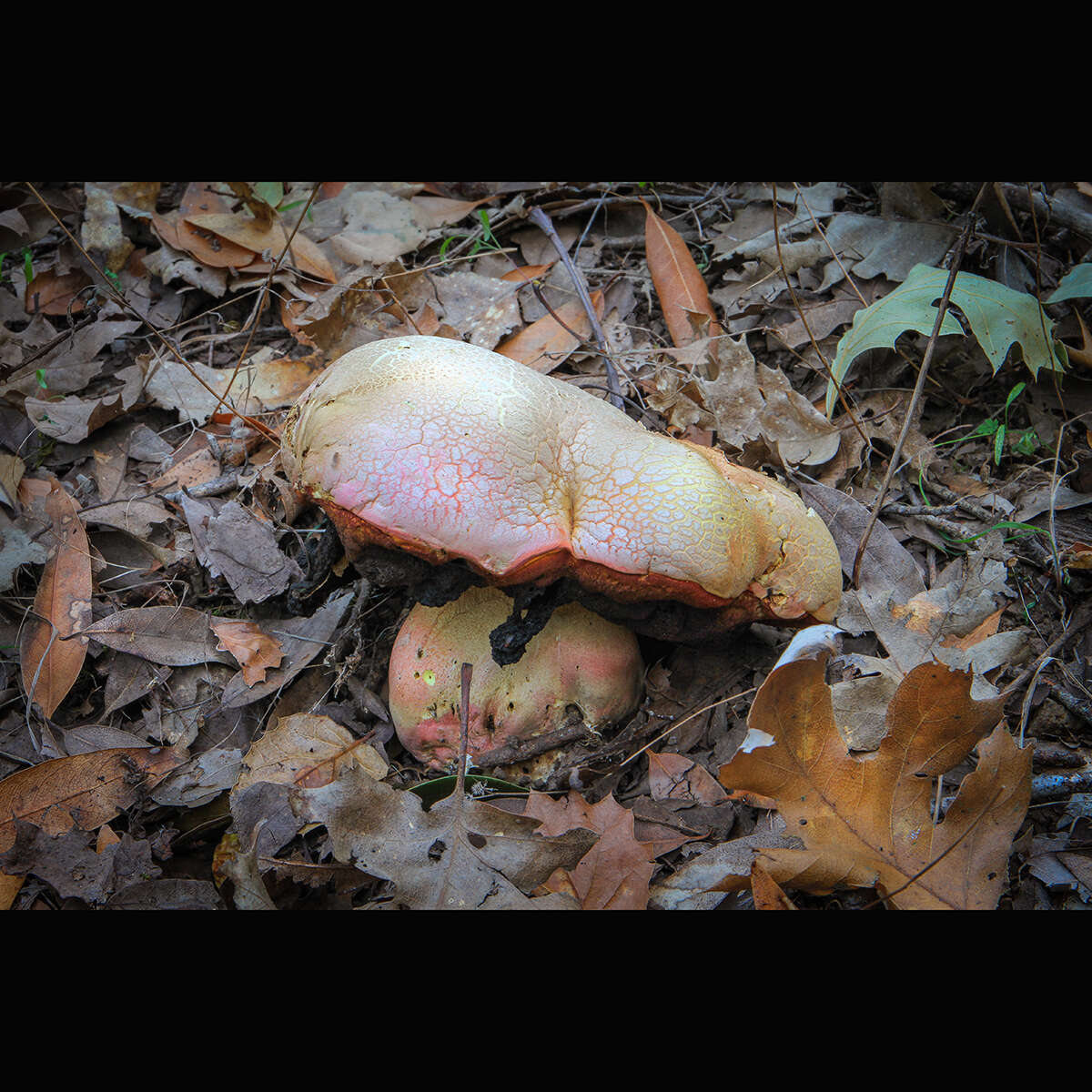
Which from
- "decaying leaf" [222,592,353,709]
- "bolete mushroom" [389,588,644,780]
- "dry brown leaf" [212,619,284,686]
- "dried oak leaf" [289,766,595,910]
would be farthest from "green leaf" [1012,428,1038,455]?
"dry brown leaf" [212,619,284,686]

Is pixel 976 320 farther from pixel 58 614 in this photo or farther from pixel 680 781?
pixel 58 614

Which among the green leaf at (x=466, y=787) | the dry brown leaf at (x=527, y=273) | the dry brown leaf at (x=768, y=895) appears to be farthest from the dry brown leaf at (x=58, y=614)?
the dry brown leaf at (x=768, y=895)

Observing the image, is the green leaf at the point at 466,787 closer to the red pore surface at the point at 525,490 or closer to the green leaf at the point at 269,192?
the red pore surface at the point at 525,490

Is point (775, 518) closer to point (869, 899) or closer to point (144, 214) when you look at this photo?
point (869, 899)

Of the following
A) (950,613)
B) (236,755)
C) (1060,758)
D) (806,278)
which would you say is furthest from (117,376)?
(1060,758)

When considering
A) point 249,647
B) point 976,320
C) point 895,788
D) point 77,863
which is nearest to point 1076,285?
point 976,320

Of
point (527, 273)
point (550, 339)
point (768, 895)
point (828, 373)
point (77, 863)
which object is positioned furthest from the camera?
point (527, 273)

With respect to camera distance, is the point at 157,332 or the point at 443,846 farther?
the point at 157,332
